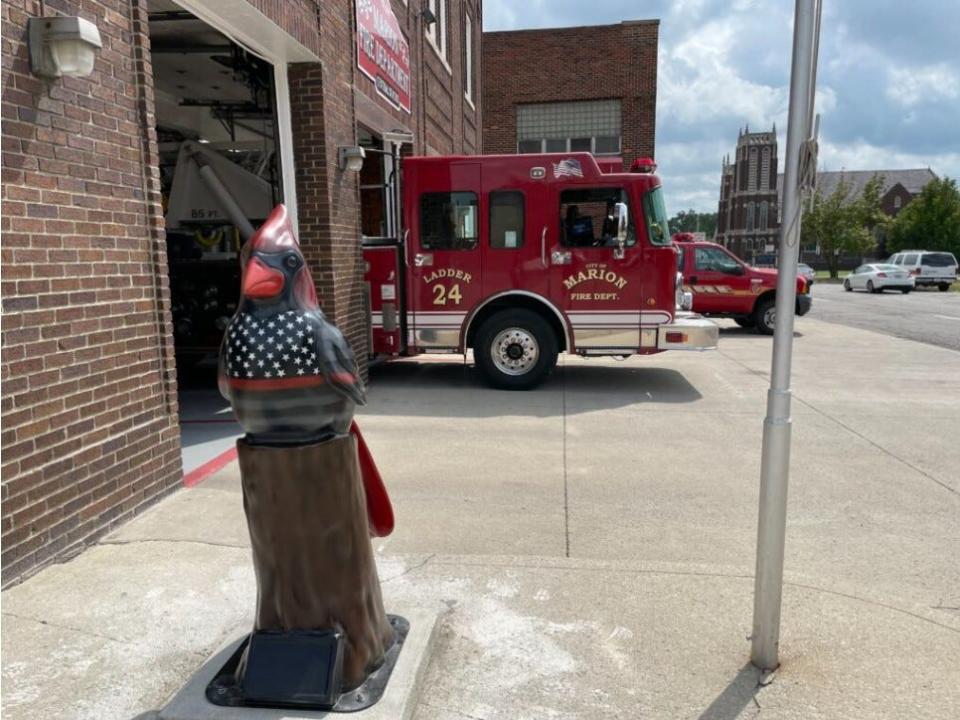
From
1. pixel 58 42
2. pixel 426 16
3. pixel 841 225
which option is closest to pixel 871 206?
pixel 841 225

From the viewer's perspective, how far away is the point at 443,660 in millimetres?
2934

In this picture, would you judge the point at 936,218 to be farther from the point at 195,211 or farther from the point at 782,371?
the point at 782,371

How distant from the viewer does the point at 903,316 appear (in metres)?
20.5

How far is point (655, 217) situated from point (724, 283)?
289 inches

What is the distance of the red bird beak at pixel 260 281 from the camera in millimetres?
2385

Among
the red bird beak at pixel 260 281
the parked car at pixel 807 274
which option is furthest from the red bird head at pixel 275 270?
the parked car at pixel 807 274

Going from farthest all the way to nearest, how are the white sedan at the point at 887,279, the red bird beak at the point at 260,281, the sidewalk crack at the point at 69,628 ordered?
the white sedan at the point at 887,279 < the sidewalk crack at the point at 69,628 < the red bird beak at the point at 260,281

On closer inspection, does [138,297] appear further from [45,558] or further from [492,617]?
[492,617]

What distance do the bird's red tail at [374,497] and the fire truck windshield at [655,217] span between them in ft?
20.9

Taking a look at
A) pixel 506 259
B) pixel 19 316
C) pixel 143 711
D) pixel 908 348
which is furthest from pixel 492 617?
pixel 908 348

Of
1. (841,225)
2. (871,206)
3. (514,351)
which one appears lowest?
(514,351)

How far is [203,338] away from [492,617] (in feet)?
24.3

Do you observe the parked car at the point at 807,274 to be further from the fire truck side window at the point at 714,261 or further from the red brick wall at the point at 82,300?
the red brick wall at the point at 82,300

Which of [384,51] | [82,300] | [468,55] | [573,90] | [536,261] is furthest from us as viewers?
[573,90]
